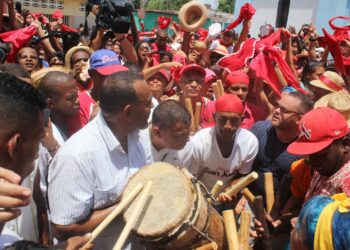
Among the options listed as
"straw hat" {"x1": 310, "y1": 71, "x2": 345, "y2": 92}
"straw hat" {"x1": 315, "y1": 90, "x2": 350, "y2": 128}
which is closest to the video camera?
"straw hat" {"x1": 310, "y1": 71, "x2": 345, "y2": 92}

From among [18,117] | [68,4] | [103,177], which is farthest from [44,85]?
[68,4]

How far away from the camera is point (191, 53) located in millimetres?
7410

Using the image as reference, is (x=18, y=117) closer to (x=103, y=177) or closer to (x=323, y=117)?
(x=103, y=177)

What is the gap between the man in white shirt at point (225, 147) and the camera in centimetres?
330

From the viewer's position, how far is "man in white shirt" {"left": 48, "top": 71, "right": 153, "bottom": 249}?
6.92ft

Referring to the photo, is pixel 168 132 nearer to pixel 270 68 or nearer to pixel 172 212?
pixel 172 212

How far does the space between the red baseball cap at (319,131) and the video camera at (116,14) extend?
8.70 feet

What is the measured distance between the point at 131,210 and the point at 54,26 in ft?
23.7

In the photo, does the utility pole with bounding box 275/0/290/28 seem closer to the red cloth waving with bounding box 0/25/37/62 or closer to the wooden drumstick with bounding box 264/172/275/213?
the red cloth waving with bounding box 0/25/37/62

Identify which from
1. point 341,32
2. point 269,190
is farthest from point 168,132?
point 341,32

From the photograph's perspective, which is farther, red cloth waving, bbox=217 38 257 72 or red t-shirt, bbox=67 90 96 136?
red cloth waving, bbox=217 38 257 72

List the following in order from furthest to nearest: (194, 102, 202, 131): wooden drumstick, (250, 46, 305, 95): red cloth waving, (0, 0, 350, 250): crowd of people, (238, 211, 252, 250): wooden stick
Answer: (250, 46, 305, 95): red cloth waving < (194, 102, 202, 131): wooden drumstick < (238, 211, 252, 250): wooden stick < (0, 0, 350, 250): crowd of people

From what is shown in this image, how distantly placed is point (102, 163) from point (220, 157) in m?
1.34

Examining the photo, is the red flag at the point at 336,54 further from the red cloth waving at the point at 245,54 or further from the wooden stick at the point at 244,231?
the wooden stick at the point at 244,231
